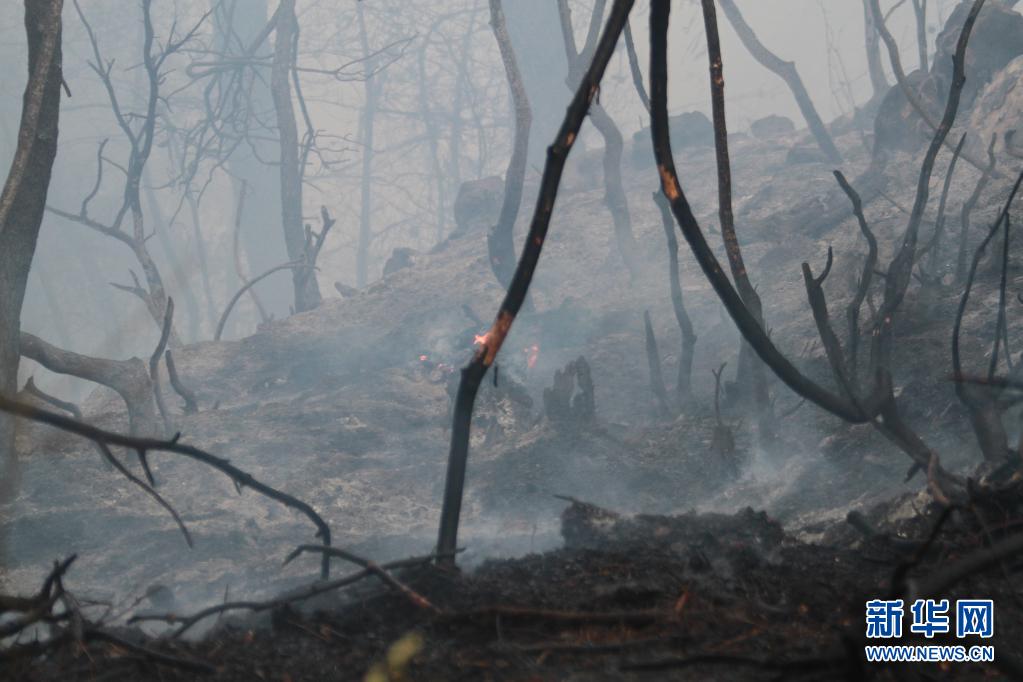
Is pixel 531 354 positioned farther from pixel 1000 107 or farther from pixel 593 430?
pixel 1000 107

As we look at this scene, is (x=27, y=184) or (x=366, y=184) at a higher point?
(x=366, y=184)

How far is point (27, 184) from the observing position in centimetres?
562

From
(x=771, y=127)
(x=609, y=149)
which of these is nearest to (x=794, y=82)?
(x=771, y=127)

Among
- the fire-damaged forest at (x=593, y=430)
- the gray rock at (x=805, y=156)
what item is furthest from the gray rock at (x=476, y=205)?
the gray rock at (x=805, y=156)

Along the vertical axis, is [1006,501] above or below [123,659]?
above

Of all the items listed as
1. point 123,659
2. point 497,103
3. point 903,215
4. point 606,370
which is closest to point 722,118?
point 123,659

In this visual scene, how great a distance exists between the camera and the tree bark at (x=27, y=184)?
5461 mm

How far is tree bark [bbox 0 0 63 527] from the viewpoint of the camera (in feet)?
17.9

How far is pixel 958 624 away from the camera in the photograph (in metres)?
2.08

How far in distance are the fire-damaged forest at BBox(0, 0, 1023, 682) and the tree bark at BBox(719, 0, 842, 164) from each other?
8 cm

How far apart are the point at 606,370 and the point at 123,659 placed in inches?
309

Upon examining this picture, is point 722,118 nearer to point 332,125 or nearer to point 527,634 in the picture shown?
point 527,634

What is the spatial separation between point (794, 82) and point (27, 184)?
44.0 feet

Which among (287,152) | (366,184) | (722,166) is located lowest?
(722,166)
